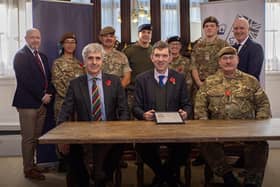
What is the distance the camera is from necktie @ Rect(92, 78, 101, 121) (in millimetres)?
3238

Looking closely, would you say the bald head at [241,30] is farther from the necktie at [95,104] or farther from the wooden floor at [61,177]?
the necktie at [95,104]

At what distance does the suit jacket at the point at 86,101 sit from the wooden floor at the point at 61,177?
89cm

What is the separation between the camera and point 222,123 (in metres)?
3.03

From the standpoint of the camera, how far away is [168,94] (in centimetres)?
344

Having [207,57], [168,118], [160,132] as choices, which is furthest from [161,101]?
[207,57]

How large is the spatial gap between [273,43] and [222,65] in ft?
12.8

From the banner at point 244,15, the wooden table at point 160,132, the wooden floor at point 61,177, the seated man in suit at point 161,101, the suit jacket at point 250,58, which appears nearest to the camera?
the wooden table at point 160,132

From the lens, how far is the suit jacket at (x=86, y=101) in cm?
323

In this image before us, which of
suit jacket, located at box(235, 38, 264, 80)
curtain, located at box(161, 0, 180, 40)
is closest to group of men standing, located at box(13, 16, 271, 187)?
suit jacket, located at box(235, 38, 264, 80)

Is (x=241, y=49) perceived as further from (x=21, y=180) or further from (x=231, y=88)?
(x=21, y=180)

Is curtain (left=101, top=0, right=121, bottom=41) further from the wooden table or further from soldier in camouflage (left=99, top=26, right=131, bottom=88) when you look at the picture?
the wooden table

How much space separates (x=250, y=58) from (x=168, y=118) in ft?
5.00

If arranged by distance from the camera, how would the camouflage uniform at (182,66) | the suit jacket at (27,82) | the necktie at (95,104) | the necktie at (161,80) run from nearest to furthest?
the necktie at (95,104) → the necktie at (161,80) → the suit jacket at (27,82) → the camouflage uniform at (182,66)

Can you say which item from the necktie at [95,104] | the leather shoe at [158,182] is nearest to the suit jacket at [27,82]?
the necktie at [95,104]
